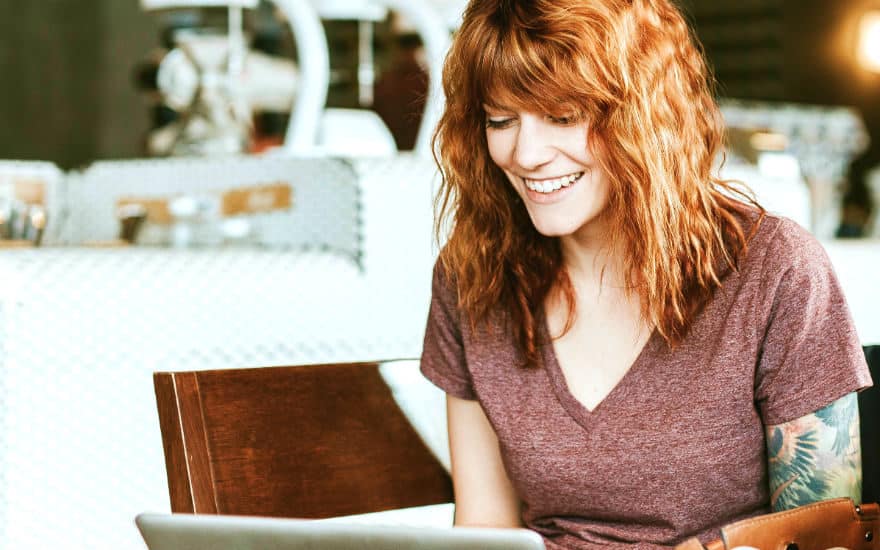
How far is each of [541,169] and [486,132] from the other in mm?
122

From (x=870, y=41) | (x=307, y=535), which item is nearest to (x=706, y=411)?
(x=307, y=535)

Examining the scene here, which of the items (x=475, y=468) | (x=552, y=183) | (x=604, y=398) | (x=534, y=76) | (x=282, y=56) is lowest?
(x=475, y=468)

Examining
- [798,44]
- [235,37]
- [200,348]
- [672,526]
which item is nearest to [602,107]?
[672,526]

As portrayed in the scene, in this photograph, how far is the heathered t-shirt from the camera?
109cm

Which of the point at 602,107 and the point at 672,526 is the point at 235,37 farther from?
the point at 672,526

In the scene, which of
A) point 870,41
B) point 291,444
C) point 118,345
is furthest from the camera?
point 870,41

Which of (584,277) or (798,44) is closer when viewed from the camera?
(584,277)

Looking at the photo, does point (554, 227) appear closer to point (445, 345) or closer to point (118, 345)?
point (445, 345)

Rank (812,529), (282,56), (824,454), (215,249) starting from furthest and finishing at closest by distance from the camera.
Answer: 1. (282,56)
2. (215,249)
3. (824,454)
4. (812,529)

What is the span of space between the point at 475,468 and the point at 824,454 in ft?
1.37

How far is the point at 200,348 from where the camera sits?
53.1 inches

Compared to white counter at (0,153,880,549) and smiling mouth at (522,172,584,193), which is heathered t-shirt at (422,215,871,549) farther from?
white counter at (0,153,880,549)

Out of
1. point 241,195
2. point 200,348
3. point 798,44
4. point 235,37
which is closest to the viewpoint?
point 200,348

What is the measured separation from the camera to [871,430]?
3.81 ft
